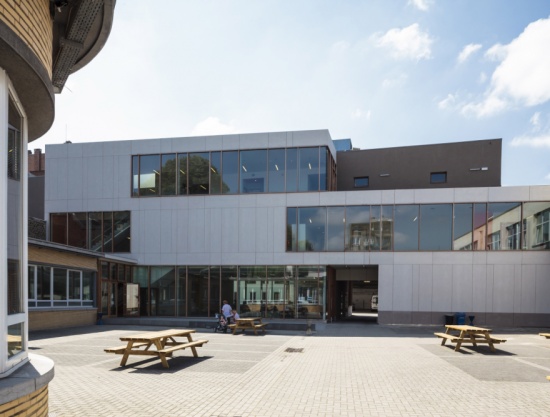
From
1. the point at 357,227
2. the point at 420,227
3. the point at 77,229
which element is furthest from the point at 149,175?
the point at 420,227

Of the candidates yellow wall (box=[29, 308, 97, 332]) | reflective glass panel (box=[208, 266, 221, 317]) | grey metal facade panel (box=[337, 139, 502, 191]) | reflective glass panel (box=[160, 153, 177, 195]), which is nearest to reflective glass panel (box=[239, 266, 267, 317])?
reflective glass panel (box=[208, 266, 221, 317])

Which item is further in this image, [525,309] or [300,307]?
[300,307]

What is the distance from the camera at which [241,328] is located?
65.1 ft

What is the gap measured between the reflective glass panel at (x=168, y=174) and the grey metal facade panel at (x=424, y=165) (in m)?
11.3

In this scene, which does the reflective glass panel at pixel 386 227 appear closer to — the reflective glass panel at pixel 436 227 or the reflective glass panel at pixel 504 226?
the reflective glass panel at pixel 436 227

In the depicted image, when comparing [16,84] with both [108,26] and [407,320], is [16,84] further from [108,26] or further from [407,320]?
[407,320]

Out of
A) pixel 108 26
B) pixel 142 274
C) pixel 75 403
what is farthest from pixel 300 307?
pixel 108 26

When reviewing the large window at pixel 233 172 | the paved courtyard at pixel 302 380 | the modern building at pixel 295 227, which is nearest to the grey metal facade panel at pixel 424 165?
the modern building at pixel 295 227

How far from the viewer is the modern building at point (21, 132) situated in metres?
4.39

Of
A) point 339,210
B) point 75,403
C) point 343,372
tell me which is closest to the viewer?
point 75,403

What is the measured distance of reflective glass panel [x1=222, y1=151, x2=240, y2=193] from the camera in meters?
27.3

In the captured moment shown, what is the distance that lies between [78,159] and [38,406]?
87.8ft

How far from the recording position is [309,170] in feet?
87.3

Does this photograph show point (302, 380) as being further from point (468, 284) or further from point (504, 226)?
point (504, 226)
